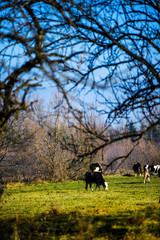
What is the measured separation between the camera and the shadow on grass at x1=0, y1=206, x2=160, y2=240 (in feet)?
17.0

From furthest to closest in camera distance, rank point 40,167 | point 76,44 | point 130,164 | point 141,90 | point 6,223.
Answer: point 130,164, point 40,167, point 6,223, point 76,44, point 141,90

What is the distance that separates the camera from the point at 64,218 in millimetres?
6488

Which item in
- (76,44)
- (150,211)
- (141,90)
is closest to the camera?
(141,90)

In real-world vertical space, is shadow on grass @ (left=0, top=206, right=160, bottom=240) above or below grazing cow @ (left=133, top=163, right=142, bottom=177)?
below

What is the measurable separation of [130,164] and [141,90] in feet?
99.9

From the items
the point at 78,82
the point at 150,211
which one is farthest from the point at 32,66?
the point at 150,211

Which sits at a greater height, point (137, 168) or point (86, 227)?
point (137, 168)

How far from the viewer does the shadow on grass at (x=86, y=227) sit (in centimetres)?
517

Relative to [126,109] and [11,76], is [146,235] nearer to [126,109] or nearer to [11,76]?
[126,109]

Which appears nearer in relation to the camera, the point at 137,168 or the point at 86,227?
the point at 86,227

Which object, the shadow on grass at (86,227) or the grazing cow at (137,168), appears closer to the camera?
the shadow on grass at (86,227)

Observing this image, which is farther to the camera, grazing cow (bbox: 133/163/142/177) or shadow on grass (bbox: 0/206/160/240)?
grazing cow (bbox: 133/163/142/177)

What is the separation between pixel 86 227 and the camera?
494cm

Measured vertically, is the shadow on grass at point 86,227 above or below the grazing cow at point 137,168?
below
